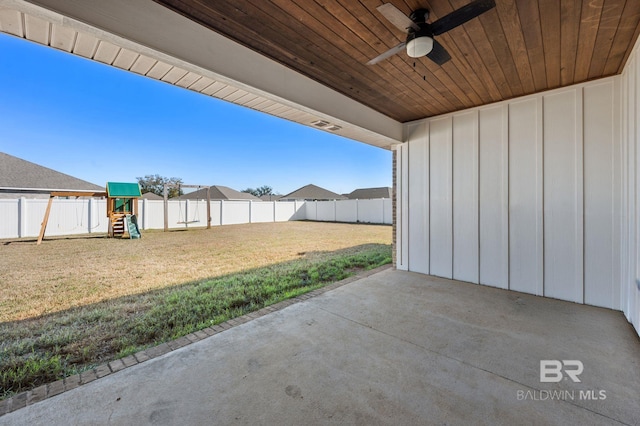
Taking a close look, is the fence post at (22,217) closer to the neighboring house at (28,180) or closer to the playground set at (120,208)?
the playground set at (120,208)

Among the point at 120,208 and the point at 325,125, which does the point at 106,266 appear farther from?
the point at 120,208

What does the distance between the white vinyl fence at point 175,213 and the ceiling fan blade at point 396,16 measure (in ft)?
44.5

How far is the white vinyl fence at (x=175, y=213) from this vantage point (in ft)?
30.6

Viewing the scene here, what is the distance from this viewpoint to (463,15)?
1.75 meters

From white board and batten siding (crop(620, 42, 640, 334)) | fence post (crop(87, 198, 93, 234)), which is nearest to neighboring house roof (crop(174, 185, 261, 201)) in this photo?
fence post (crop(87, 198, 93, 234))

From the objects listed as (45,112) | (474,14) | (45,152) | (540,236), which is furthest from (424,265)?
(45,152)

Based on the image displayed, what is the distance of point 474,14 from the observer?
1.72 metres

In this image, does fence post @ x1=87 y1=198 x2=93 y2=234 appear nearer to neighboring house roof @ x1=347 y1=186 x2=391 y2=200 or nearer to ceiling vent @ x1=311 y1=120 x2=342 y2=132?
ceiling vent @ x1=311 y1=120 x2=342 y2=132

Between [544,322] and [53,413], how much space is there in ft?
13.8

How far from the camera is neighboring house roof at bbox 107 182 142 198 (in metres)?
9.96

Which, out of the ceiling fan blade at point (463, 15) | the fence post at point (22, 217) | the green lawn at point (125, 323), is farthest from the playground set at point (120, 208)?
the ceiling fan blade at point (463, 15)

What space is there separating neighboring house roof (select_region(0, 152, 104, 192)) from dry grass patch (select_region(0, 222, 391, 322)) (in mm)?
7090

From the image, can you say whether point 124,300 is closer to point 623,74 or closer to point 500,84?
point 500,84

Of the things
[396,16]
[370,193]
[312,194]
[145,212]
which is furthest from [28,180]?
[370,193]
